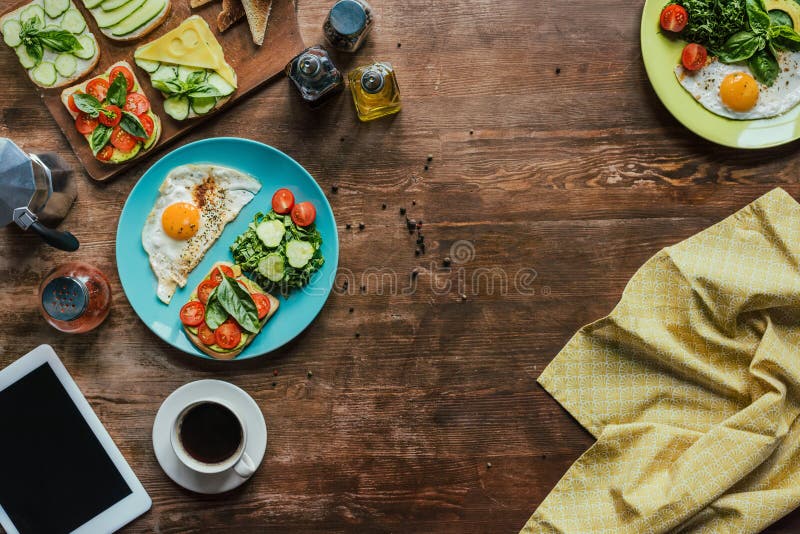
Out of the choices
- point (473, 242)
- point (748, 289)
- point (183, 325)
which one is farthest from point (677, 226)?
point (183, 325)

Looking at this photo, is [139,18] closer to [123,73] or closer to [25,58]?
[123,73]

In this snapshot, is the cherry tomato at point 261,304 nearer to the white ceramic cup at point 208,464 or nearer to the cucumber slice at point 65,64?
the white ceramic cup at point 208,464

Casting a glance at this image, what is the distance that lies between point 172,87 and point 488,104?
1433 millimetres

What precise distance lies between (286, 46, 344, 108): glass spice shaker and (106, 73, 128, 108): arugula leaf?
732 mm

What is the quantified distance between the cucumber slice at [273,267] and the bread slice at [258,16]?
3.23 ft

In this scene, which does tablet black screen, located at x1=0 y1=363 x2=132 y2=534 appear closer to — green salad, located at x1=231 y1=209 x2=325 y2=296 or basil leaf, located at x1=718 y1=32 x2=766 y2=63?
green salad, located at x1=231 y1=209 x2=325 y2=296

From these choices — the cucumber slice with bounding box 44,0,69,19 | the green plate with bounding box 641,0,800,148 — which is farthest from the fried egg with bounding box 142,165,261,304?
the green plate with bounding box 641,0,800,148

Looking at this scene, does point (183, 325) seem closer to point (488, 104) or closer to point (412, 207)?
point (412, 207)

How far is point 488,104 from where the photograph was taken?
2777 millimetres

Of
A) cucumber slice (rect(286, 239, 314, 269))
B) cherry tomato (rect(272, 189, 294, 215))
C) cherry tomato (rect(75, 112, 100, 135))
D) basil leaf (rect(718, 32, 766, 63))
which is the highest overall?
cherry tomato (rect(75, 112, 100, 135))

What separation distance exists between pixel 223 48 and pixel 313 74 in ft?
1.65

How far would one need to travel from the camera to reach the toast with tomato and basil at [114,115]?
264 cm

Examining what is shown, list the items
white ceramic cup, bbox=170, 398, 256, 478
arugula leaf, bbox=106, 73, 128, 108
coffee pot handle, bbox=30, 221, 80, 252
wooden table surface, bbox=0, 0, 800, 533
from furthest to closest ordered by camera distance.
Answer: wooden table surface, bbox=0, 0, 800, 533 → arugula leaf, bbox=106, 73, 128, 108 → white ceramic cup, bbox=170, 398, 256, 478 → coffee pot handle, bbox=30, 221, 80, 252

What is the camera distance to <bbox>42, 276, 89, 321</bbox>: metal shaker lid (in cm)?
257
